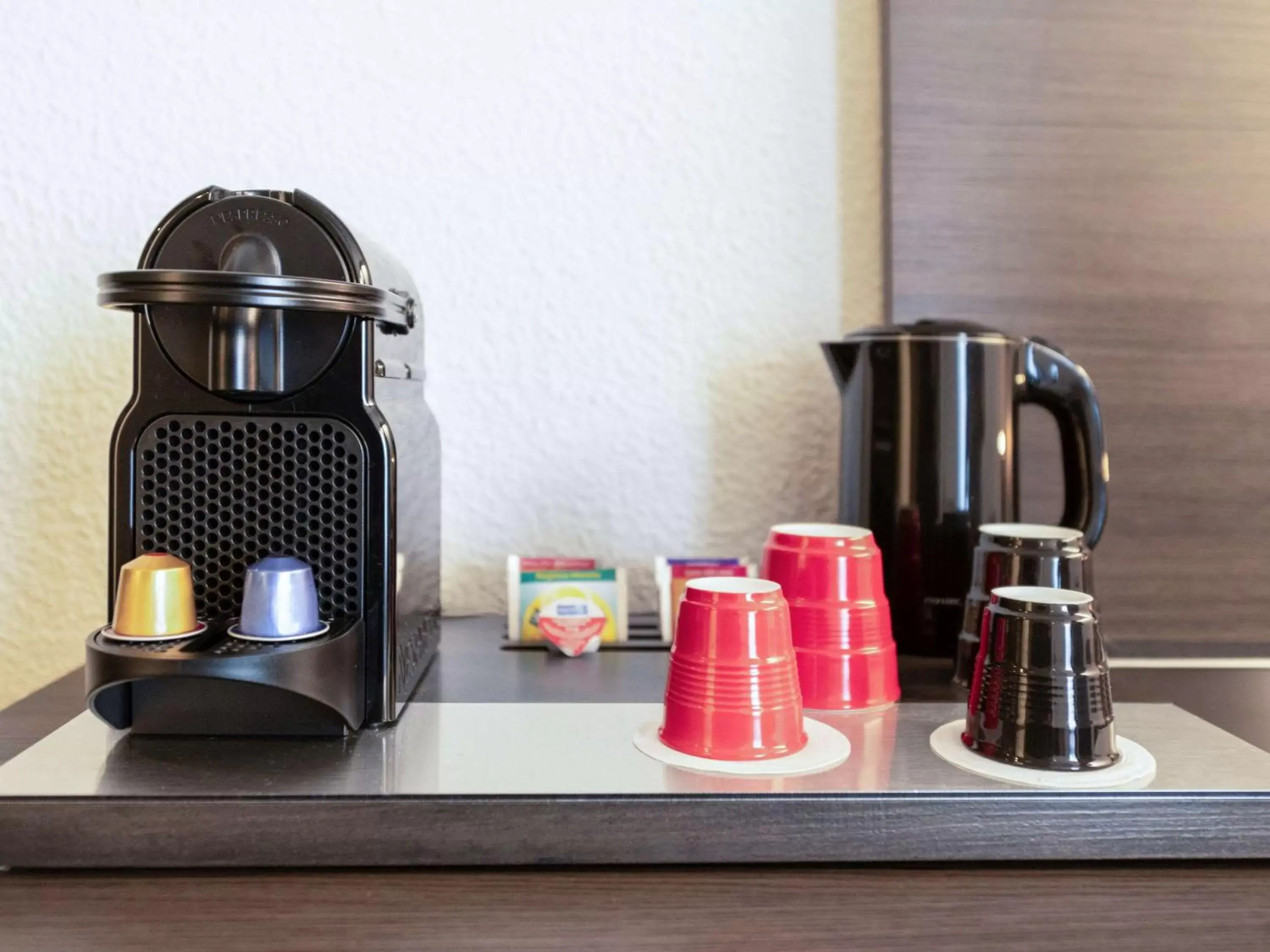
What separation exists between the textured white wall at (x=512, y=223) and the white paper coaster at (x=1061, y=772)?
1.41 feet

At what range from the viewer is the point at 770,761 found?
0.52m

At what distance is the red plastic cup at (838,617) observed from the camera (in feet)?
2.07

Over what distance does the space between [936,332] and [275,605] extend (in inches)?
20.3

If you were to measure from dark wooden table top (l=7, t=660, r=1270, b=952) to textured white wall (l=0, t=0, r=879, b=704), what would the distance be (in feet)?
1.60

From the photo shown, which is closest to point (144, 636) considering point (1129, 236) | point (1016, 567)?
point (1016, 567)

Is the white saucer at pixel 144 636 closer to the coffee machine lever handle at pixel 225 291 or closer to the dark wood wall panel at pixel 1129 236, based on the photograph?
the coffee machine lever handle at pixel 225 291

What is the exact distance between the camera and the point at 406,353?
688 mm

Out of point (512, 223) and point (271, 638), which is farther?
point (512, 223)

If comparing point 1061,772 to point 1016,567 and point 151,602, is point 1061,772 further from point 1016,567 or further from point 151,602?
point 151,602

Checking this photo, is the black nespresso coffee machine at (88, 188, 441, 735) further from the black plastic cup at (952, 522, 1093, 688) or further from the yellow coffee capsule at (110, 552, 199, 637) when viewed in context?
the black plastic cup at (952, 522, 1093, 688)

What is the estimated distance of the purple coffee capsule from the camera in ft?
1.73

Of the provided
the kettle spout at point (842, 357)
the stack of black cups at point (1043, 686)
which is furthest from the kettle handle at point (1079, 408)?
the stack of black cups at point (1043, 686)

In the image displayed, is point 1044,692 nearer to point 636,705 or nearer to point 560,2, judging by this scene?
Result: point 636,705

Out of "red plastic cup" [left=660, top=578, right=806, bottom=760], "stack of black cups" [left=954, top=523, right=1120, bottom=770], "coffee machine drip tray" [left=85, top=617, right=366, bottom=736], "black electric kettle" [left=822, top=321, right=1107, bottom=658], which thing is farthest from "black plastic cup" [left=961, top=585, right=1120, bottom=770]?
"coffee machine drip tray" [left=85, top=617, right=366, bottom=736]
